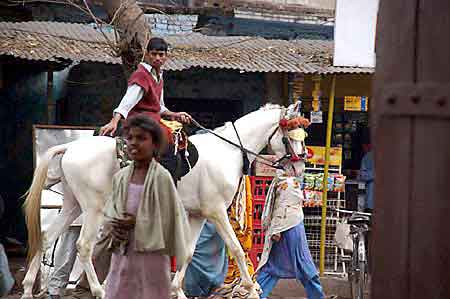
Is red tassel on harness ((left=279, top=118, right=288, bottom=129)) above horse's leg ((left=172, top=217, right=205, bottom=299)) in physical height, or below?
above

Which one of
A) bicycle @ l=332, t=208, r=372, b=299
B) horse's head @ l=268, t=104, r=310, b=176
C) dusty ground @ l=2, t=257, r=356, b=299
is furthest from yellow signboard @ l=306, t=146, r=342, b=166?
bicycle @ l=332, t=208, r=372, b=299

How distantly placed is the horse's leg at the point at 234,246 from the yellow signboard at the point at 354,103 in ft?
15.6

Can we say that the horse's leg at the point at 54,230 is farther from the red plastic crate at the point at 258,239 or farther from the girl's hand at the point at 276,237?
the red plastic crate at the point at 258,239

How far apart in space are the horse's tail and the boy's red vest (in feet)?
3.19

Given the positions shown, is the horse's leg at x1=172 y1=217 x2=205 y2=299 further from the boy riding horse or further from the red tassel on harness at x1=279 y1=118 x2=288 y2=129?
the red tassel on harness at x1=279 y1=118 x2=288 y2=129

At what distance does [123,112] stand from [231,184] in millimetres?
1484

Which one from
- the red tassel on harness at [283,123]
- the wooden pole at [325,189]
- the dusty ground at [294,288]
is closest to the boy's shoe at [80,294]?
the dusty ground at [294,288]

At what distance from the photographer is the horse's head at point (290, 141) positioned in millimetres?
8617

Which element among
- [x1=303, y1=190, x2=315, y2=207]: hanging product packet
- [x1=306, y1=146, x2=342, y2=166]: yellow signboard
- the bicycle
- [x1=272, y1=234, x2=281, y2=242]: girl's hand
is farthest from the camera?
[x1=306, y1=146, x2=342, y2=166]: yellow signboard

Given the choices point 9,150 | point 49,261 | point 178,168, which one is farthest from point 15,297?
point 9,150

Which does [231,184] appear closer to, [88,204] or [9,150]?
[88,204]

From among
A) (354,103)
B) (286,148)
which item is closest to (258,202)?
(354,103)

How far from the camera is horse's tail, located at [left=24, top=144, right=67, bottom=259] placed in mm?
7793

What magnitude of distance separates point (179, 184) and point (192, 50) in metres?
4.93
